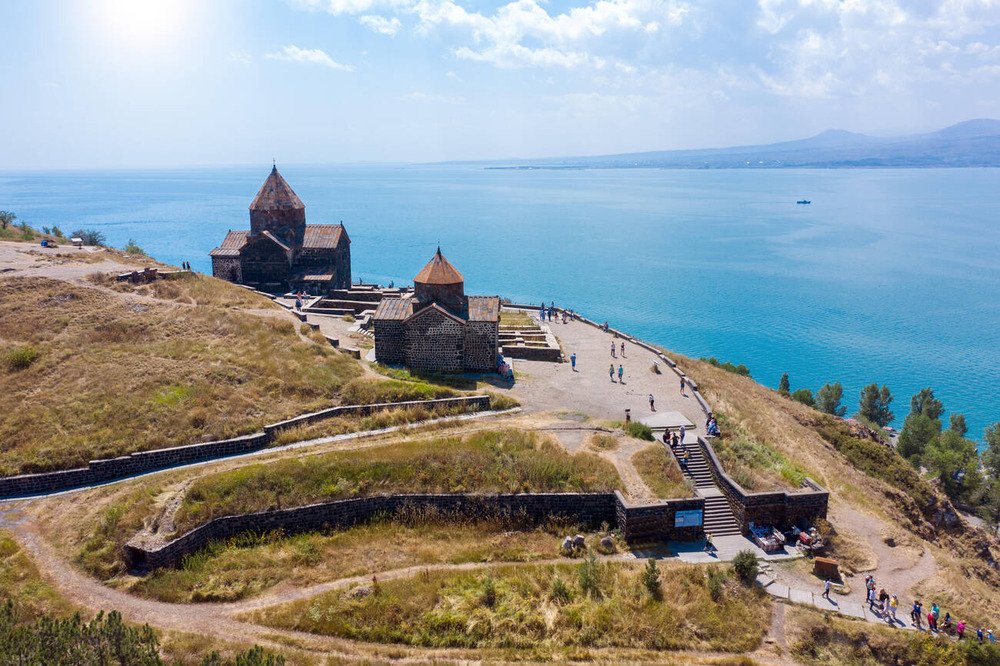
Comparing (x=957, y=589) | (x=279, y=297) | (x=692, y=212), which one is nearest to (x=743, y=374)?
(x=957, y=589)

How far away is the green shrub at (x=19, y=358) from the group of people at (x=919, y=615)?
28826 millimetres

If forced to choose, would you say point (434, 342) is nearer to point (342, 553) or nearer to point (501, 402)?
point (501, 402)

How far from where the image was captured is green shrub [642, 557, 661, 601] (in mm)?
16498

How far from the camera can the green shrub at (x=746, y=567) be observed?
17.3 meters

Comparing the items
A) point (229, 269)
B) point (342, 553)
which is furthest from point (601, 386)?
point (229, 269)

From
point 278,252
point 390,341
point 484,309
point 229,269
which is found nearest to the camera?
point 390,341

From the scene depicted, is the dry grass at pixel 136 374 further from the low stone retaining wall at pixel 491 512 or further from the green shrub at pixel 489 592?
the green shrub at pixel 489 592

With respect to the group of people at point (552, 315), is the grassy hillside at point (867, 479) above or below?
below

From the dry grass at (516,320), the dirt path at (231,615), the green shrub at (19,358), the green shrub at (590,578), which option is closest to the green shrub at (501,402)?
the dirt path at (231,615)

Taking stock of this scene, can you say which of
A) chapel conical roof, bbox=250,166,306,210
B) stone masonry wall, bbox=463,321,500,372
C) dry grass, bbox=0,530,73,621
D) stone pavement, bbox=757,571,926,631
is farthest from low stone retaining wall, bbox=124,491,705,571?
chapel conical roof, bbox=250,166,306,210

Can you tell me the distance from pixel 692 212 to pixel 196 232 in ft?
418

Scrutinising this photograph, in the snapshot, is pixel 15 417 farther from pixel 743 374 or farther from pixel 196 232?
pixel 196 232

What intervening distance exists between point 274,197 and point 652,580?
36.3m

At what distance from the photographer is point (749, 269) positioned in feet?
328
